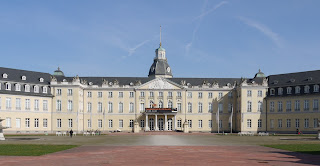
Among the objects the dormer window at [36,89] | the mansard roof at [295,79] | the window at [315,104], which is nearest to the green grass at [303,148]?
the window at [315,104]

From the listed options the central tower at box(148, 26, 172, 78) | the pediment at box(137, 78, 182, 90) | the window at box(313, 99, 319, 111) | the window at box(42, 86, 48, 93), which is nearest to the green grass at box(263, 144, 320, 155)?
the window at box(313, 99, 319, 111)

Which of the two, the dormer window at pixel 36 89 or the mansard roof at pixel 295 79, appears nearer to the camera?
the mansard roof at pixel 295 79

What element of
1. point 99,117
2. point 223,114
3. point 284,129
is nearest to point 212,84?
point 223,114

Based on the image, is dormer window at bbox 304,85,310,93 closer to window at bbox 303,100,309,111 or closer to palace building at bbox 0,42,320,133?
palace building at bbox 0,42,320,133

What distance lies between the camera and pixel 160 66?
11181 centimetres

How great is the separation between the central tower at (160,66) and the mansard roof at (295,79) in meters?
30.4

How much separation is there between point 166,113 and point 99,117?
657 inches

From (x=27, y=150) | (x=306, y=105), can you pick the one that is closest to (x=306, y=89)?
(x=306, y=105)

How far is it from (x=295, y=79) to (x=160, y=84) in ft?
104

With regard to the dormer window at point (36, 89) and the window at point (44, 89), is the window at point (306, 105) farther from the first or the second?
the dormer window at point (36, 89)

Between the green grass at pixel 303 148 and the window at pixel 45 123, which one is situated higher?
the green grass at pixel 303 148

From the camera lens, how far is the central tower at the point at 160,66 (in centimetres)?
11044

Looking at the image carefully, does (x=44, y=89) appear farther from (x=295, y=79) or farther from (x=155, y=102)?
(x=295, y=79)

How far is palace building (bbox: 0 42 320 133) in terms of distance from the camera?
83750 millimetres
